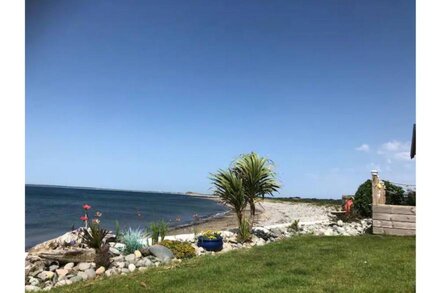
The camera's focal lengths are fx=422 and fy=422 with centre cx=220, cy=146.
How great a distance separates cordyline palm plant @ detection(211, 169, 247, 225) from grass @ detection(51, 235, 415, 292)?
6.75ft

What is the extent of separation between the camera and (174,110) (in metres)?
13.3

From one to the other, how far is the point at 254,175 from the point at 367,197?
3.13m

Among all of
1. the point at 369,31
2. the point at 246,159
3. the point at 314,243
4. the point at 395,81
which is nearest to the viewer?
the point at 395,81

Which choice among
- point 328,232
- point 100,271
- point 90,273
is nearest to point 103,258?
point 100,271

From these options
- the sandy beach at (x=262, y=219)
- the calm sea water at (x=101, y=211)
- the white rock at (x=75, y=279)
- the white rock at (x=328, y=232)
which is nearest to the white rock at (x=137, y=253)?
the white rock at (x=75, y=279)

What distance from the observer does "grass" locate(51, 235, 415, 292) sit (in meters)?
3.62

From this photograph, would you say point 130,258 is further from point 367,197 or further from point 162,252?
point 367,197

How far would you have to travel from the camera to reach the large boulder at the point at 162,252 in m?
5.45

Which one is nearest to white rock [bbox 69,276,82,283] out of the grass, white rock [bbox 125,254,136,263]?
the grass

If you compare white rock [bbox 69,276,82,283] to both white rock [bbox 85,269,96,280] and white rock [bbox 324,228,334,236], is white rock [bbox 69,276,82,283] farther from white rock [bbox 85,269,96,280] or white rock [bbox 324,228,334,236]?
white rock [bbox 324,228,334,236]

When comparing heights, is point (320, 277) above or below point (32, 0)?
below
